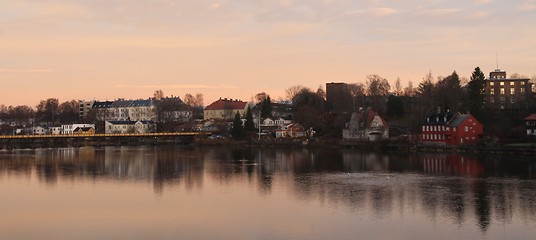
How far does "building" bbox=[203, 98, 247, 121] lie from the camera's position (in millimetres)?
108438

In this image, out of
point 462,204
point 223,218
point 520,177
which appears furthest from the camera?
point 520,177

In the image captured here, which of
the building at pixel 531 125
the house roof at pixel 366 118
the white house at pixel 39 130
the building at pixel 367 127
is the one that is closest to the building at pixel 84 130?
the white house at pixel 39 130

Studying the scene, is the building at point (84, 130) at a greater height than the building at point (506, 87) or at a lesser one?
lesser

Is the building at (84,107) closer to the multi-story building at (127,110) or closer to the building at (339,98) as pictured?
the multi-story building at (127,110)

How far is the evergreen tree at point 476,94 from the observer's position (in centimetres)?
5614

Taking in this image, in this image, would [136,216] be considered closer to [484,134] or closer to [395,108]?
[484,134]

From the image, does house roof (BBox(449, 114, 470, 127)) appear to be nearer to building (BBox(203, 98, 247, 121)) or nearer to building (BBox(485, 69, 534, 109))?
building (BBox(485, 69, 534, 109))

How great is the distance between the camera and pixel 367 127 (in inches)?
2574

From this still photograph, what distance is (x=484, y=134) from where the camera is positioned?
53.2 meters

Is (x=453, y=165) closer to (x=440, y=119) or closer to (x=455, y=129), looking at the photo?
(x=455, y=129)

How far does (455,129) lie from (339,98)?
38076 mm

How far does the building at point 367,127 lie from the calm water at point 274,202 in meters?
26.0

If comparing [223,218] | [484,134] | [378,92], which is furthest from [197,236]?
[378,92]

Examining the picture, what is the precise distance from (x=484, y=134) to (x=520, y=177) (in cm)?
2380
